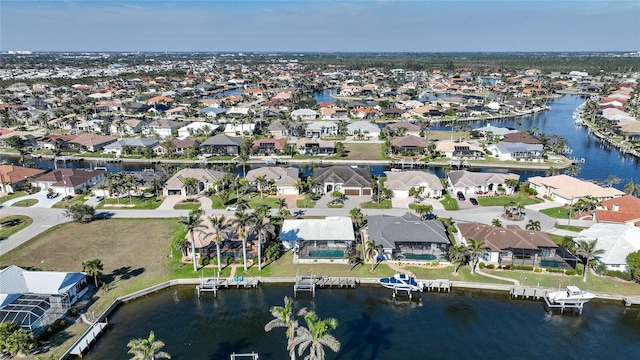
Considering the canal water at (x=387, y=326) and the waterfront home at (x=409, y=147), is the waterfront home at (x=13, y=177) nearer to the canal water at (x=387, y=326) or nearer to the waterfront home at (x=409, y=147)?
the canal water at (x=387, y=326)

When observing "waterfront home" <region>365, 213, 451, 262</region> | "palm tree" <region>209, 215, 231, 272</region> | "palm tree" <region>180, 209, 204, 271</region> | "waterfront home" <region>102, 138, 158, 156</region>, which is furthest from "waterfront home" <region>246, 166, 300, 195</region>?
"waterfront home" <region>102, 138, 158, 156</region>

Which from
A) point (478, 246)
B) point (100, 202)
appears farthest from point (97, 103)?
point (478, 246)

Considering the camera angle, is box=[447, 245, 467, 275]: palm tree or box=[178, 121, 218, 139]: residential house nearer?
box=[447, 245, 467, 275]: palm tree

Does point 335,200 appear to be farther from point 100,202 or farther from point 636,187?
point 636,187

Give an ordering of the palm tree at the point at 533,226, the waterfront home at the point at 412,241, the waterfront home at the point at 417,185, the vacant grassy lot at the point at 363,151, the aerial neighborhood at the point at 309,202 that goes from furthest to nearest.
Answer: the vacant grassy lot at the point at 363,151
the waterfront home at the point at 417,185
the palm tree at the point at 533,226
the waterfront home at the point at 412,241
the aerial neighborhood at the point at 309,202

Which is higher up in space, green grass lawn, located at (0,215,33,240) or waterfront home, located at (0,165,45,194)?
waterfront home, located at (0,165,45,194)

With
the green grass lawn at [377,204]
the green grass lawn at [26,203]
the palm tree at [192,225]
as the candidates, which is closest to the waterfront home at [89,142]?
the green grass lawn at [26,203]

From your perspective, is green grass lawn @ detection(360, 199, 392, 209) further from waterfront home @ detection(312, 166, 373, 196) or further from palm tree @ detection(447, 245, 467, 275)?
palm tree @ detection(447, 245, 467, 275)
